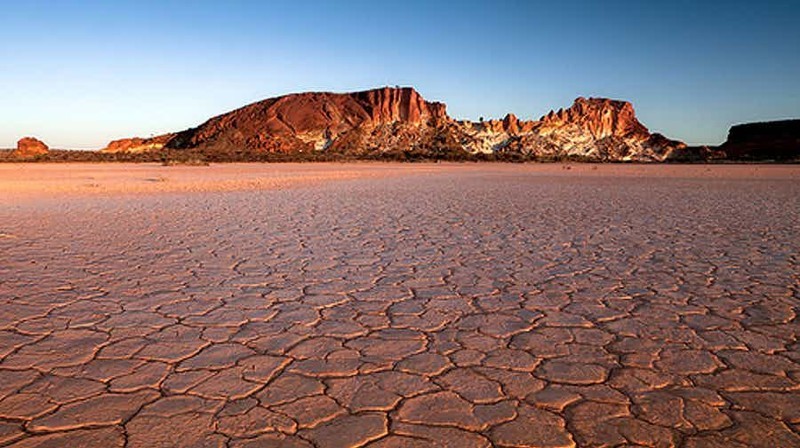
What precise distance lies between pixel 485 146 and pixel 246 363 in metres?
71.2

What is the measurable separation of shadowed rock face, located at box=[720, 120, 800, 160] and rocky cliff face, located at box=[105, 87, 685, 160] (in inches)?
307

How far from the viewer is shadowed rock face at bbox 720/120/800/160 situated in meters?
63.2

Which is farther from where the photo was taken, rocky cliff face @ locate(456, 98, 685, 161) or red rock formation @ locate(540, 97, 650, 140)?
red rock formation @ locate(540, 97, 650, 140)

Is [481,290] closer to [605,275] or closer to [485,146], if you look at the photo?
[605,275]

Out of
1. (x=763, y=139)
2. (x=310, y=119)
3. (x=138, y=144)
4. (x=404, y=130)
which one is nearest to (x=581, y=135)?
(x=763, y=139)

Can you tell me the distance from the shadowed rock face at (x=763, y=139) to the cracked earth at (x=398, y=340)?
68476 mm

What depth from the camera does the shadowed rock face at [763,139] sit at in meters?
63.2

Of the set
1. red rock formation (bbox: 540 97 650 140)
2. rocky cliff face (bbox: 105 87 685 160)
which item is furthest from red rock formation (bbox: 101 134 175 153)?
red rock formation (bbox: 540 97 650 140)

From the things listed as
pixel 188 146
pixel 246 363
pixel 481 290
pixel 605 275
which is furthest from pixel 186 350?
pixel 188 146

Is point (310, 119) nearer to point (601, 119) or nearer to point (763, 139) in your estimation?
point (601, 119)

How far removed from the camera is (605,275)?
4559 millimetres

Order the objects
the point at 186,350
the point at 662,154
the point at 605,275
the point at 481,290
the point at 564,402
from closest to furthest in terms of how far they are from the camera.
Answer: the point at 564,402
the point at 186,350
the point at 481,290
the point at 605,275
the point at 662,154

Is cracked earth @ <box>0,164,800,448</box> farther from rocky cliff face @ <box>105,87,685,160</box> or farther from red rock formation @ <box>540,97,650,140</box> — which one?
red rock formation @ <box>540,97,650,140</box>

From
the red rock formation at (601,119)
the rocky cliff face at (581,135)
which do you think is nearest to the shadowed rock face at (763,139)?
the rocky cliff face at (581,135)
